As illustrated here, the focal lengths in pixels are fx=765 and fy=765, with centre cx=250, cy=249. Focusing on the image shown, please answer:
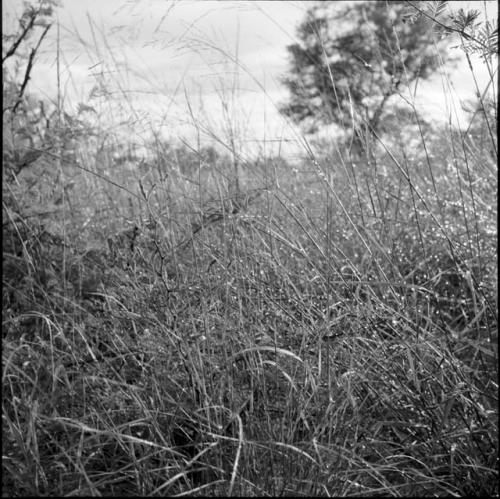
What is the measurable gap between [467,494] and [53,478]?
79 cm

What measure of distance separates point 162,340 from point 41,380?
1.14 feet

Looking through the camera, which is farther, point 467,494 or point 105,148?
point 105,148

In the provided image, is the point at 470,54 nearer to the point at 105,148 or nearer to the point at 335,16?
the point at 105,148

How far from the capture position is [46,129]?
2.80 meters

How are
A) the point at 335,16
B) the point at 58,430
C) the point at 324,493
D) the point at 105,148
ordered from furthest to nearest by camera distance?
the point at 335,16 < the point at 105,148 < the point at 58,430 < the point at 324,493

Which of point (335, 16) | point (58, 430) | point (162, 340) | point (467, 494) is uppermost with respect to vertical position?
point (335, 16)

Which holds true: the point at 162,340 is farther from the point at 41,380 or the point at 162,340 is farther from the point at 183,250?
the point at 183,250

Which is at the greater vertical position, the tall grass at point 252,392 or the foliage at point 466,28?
the foliage at point 466,28

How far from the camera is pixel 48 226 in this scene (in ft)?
8.08

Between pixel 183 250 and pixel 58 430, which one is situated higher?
pixel 183 250

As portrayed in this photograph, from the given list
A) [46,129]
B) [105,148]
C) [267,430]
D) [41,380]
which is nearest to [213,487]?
[267,430]

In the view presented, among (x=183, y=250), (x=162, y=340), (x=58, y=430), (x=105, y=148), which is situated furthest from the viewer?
(x=105, y=148)

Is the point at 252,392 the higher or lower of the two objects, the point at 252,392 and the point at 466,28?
the lower

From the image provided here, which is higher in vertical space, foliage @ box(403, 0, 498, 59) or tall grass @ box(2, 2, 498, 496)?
foliage @ box(403, 0, 498, 59)
